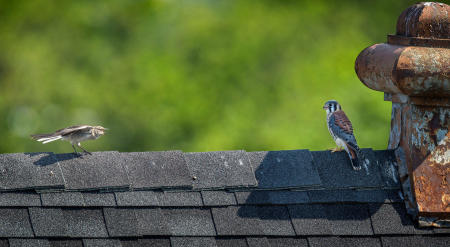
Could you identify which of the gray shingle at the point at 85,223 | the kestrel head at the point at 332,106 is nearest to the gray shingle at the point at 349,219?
the gray shingle at the point at 85,223

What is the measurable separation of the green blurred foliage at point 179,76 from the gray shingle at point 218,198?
12.2 meters

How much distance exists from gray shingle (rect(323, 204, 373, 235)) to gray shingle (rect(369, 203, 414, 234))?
0.11 feet

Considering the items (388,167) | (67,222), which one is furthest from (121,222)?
(388,167)

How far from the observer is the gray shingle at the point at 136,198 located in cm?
297

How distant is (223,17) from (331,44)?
3084 mm

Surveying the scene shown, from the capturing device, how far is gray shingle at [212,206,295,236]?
9.70 ft

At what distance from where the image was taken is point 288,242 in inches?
116

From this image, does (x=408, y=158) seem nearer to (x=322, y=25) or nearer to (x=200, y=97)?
(x=200, y=97)

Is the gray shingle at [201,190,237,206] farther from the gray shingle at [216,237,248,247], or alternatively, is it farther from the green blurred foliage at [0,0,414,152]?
the green blurred foliage at [0,0,414,152]

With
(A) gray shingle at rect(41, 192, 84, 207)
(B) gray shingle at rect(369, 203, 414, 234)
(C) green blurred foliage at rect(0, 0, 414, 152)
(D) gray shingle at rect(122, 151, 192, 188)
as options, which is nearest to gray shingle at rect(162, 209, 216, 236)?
(D) gray shingle at rect(122, 151, 192, 188)

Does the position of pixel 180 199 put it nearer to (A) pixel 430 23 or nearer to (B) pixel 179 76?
(A) pixel 430 23

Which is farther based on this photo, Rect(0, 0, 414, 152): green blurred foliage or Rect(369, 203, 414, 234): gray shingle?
Rect(0, 0, 414, 152): green blurred foliage

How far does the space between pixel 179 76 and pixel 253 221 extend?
14202 millimetres

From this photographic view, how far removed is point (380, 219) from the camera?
3117 mm
